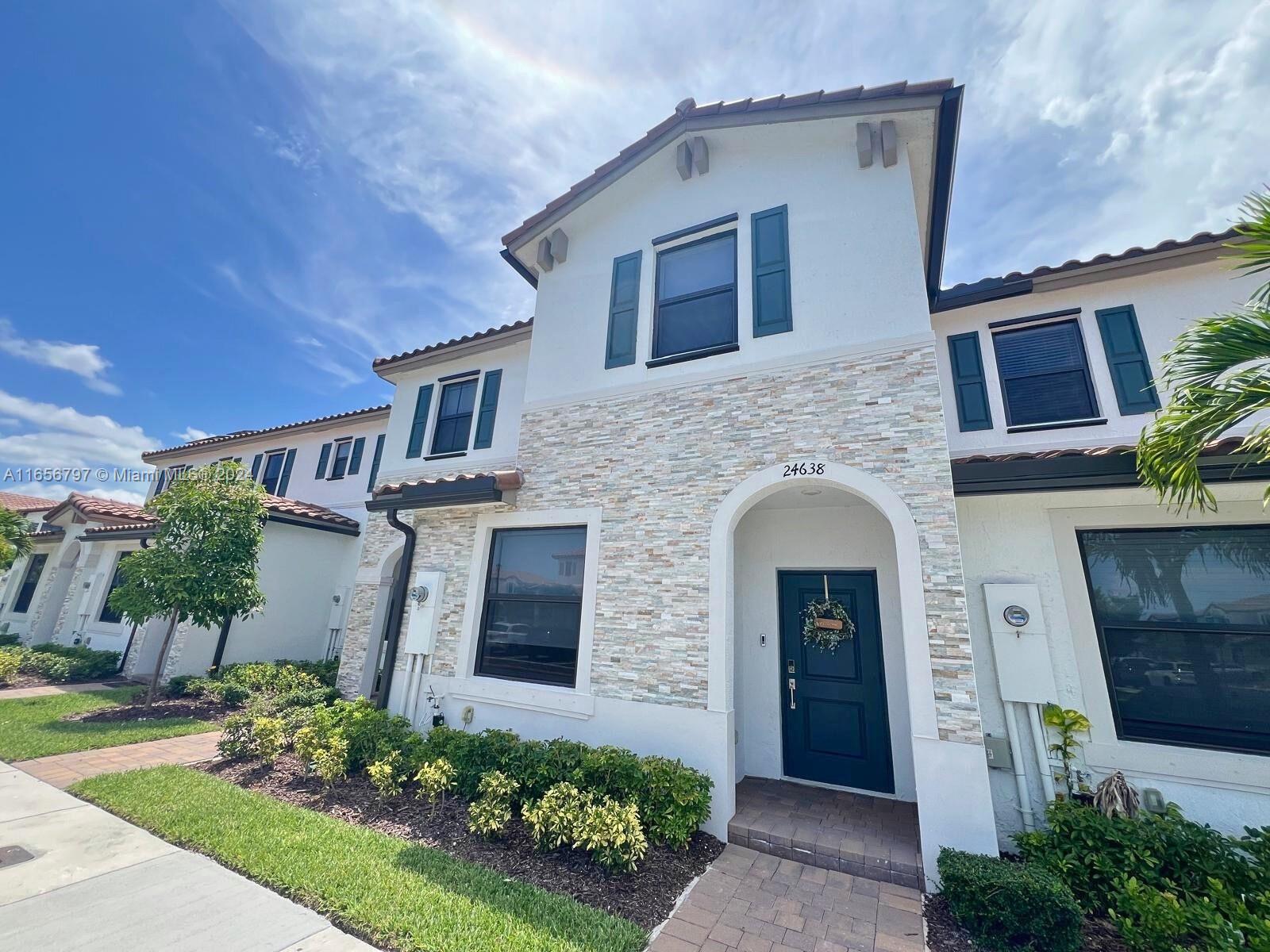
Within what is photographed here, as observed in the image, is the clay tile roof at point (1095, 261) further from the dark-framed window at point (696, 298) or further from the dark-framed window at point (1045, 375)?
the dark-framed window at point (696, 298)

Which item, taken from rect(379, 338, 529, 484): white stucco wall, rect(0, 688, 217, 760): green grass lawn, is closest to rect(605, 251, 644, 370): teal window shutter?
rect(379, 338, 529, 484): white stucco wall

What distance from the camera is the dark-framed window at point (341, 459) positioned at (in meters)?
14.8

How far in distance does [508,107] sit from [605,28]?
1798 millimetres

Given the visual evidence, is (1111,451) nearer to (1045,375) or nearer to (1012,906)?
(1045,375)

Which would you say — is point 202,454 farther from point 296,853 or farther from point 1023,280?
point 1023,280

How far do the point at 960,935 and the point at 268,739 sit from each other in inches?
326

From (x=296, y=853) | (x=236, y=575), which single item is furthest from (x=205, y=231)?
(x=296, y=853)

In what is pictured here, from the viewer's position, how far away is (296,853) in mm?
4438

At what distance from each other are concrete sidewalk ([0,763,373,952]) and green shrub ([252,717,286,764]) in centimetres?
192

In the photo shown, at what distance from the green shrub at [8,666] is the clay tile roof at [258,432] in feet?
25.9

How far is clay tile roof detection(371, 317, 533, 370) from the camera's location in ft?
32.8

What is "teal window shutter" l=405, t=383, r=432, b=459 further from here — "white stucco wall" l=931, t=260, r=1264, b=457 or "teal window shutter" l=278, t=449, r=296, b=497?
"white stucco wall" l=931, t=260, r=1264, b=457

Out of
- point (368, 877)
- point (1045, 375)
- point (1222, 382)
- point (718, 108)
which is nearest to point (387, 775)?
point (368, 877)

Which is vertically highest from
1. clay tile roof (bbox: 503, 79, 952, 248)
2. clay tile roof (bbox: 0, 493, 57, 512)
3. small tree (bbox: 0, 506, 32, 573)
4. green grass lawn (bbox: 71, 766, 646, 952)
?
clay tile roof (bbox: 503, 79, 952, 248)
